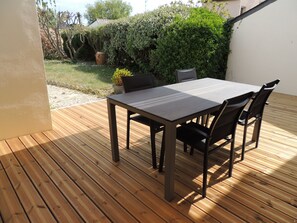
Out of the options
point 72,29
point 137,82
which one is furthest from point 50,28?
point 137,82

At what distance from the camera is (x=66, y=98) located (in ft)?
16.1

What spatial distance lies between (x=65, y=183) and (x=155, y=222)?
3.16 ft

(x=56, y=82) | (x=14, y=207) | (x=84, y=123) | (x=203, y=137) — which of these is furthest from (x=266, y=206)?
(x=56, y=82)

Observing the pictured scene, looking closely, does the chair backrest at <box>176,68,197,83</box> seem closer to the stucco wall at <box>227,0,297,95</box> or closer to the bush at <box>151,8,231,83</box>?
the bush at <box>151,8,231,83</box>

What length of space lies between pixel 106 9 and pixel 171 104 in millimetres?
35460

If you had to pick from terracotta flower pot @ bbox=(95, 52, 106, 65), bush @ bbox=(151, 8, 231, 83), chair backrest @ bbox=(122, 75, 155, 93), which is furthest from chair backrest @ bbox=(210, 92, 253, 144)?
terracotta flower pot @ bbox=(95, 52, 106, 65)

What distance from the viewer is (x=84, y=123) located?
3521 mm

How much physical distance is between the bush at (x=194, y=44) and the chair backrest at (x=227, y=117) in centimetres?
362

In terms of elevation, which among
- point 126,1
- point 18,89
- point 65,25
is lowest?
point 18,89

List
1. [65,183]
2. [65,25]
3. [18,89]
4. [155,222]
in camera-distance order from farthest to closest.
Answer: [65,25], [18,89], [65,183], [155,222]

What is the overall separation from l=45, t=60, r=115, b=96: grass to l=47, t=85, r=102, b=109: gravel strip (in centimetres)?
24

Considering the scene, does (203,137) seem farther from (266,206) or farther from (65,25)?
(65,25)

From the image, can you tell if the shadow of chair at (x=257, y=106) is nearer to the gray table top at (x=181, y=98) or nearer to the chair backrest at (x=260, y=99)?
the chair backrest at (x=260, y=99)

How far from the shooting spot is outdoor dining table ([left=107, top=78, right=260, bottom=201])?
1.71 metres
